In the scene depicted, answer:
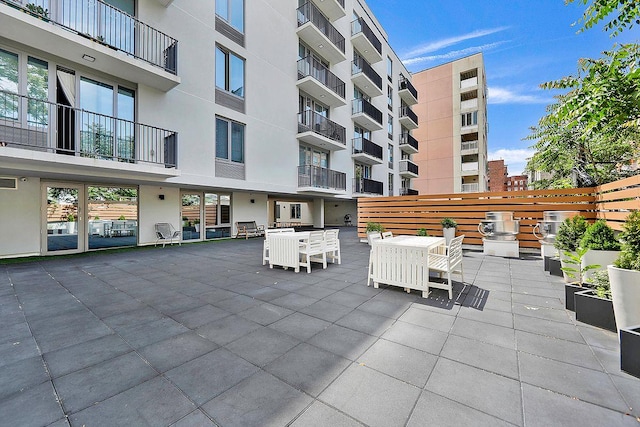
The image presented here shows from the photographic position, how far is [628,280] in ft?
8.49

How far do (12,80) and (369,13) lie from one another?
74.2 feet

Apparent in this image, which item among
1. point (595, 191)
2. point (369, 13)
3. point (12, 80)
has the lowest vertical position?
point (595, 191)

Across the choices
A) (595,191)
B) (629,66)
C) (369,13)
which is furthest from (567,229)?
(369,13)

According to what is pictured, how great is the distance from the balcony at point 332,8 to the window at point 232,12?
5.89 meters

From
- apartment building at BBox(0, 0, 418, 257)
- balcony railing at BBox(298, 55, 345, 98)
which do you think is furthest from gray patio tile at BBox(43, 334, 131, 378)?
balcony railing at BBox(298, 55, 345, 98)

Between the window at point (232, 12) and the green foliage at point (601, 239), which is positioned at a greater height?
the window at point (232, 12)

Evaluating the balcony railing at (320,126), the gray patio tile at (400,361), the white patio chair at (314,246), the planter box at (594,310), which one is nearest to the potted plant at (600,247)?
the planter box at (594,310)

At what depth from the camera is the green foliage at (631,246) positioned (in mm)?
2670

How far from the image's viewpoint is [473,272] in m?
5.76

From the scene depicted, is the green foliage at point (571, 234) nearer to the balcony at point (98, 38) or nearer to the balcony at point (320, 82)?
the balcony at point (98, 38)

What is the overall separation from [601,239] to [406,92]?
2576cm

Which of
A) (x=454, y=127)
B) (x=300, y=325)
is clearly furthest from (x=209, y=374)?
(x=454, y=127)

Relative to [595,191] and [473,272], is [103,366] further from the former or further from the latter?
[595,191]

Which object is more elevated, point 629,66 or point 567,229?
point 629,66
